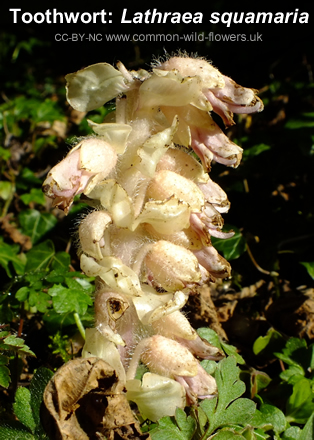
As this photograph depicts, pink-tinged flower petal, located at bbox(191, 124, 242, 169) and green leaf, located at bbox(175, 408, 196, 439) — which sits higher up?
pink-tinged flower petal, located at bbox(191, 124, 242, 169)

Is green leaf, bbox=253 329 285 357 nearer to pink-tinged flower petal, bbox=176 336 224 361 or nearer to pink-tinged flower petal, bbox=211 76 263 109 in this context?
pink-tinged flower petal, bbox=176 336 224 361

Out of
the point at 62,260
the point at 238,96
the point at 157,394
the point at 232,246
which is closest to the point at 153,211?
the point at 238,96

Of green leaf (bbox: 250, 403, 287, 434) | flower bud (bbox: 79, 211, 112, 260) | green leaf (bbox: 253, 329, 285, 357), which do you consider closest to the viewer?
flower bud (bbox: 79, 211, 112, 260)

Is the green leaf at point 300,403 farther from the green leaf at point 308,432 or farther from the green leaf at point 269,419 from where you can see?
the green leaf at point 308,432

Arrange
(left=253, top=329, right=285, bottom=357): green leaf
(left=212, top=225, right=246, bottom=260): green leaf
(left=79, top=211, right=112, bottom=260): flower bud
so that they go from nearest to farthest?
1. (left=79, top=211, right=112, bottom=260): flower bud
2. (left=253, top=329, right=285, bottom=357): green leaf
3. (left=212, top=225, right=246, bottom=260): green leaf

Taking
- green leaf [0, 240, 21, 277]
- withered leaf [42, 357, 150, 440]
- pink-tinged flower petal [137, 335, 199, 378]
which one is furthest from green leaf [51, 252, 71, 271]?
withered leaf [42, 357, 150, 440]

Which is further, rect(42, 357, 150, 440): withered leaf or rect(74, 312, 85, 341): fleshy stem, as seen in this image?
rect(74, 312, 85, 341): fleshy stem
